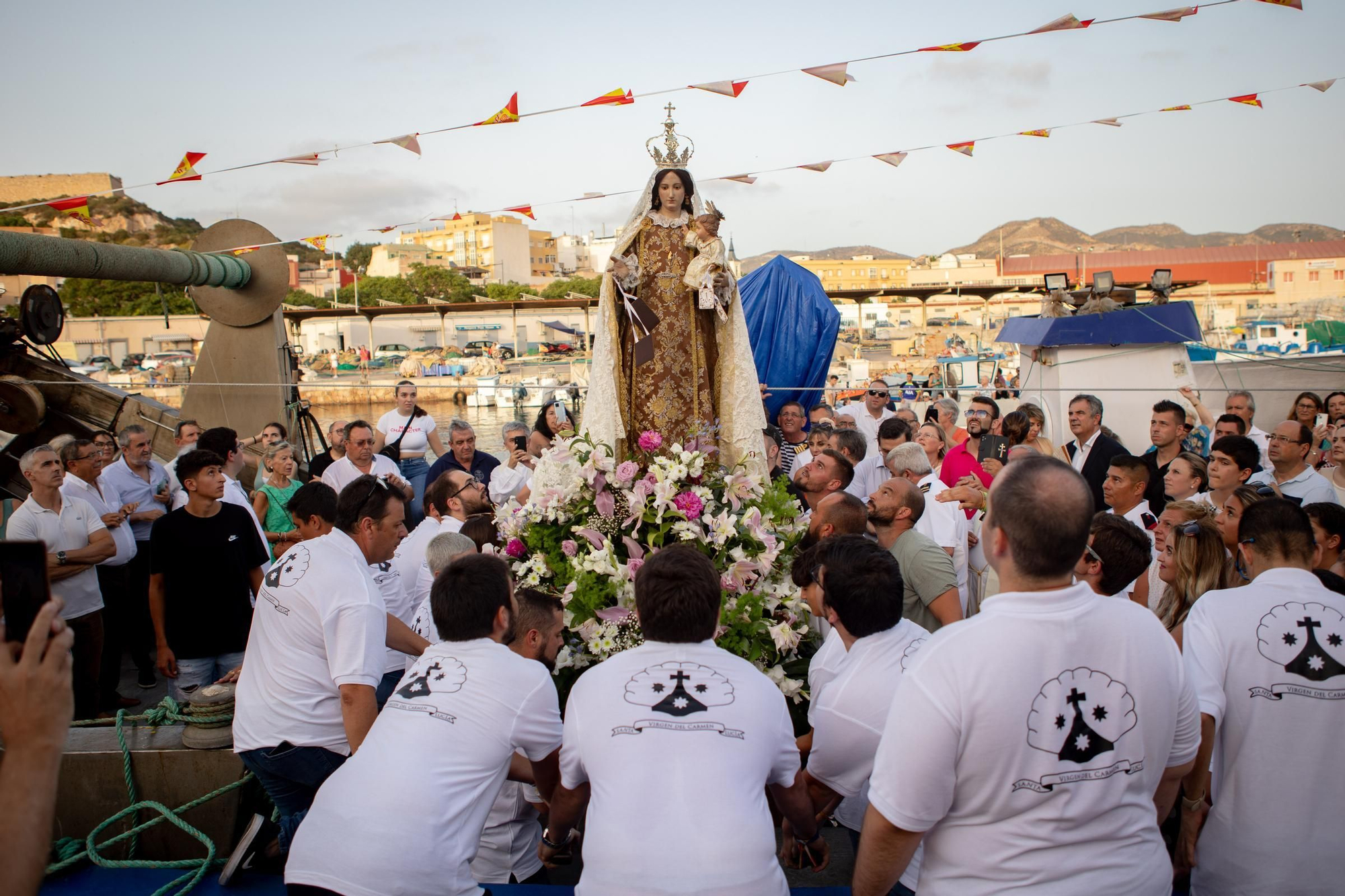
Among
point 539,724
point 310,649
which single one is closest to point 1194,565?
point 539,724

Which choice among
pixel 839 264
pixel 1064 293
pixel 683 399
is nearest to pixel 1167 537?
pixel 683 399

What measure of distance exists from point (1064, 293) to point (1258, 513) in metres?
9.95

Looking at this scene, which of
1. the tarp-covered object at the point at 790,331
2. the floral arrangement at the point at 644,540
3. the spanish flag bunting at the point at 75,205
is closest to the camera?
the floral arrangement at the point at 644,540

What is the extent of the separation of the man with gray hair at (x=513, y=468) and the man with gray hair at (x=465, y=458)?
0.20 meters

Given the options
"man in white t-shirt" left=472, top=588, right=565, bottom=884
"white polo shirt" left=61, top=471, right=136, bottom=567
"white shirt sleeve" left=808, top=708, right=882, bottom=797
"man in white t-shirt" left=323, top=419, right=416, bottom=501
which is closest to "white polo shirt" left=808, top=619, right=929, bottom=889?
"white shirt sleeve" left=808, top=708, right=882, bottom=797

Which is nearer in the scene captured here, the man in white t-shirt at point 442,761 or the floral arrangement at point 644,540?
the man in white t-shirt at point 442,761

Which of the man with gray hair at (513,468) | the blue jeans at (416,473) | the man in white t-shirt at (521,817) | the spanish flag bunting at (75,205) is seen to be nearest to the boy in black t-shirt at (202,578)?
the man in white t-shirt at (521,817)

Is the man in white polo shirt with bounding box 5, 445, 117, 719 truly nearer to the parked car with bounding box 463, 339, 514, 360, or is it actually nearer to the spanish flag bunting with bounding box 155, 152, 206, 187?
the spanish flag bunting with bounding box 155, 152, 206, 187

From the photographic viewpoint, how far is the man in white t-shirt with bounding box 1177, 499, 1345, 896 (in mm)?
2604

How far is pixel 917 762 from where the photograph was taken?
6.74ft

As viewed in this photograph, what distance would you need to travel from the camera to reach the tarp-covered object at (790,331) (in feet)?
35.6

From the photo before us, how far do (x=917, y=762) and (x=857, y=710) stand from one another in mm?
835

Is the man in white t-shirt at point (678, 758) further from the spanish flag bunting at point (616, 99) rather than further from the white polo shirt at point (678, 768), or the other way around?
the spanish flag bunting at point (616, 99)

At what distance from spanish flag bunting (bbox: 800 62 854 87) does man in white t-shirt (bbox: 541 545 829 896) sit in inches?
238
